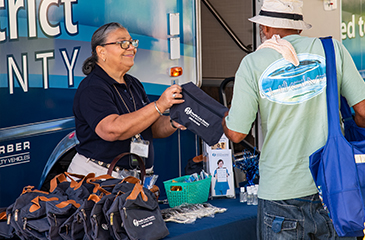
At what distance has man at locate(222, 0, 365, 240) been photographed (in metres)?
1.88

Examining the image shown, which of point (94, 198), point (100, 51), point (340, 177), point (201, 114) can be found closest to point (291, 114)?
point (340, 177)

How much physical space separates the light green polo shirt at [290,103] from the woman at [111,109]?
0.65 meters

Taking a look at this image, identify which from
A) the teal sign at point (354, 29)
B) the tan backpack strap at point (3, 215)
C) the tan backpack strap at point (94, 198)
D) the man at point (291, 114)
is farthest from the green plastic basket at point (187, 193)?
the teal sign at point (354, 29)

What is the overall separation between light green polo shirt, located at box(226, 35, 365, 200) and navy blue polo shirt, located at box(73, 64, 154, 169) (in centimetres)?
93

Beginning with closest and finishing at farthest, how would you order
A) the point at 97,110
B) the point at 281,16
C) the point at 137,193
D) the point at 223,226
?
the point at 281,16 < the point at 137,193 < the point at 223,226 < the point at 97,110

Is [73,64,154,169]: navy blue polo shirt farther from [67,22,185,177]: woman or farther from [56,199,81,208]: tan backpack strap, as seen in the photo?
[56,199,81,208]: tan backpack strap

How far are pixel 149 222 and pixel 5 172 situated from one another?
111cm

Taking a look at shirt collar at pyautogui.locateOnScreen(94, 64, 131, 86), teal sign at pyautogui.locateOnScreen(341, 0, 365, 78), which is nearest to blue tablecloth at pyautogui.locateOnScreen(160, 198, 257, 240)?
shirt collar at pyautogui.locateOnScreen(94, 64, 131, 86)

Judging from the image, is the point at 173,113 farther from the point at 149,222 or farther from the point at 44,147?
the point at 44,147

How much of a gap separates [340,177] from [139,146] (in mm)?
1273

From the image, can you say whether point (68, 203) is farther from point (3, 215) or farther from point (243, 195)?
point (243, 195)

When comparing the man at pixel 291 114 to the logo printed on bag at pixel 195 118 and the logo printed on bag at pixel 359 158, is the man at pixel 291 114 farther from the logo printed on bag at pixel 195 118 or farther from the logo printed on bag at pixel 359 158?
the logo printed on bag at pixel 195 118

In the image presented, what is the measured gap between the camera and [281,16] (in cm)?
199

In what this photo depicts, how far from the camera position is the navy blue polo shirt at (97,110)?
256 cm
